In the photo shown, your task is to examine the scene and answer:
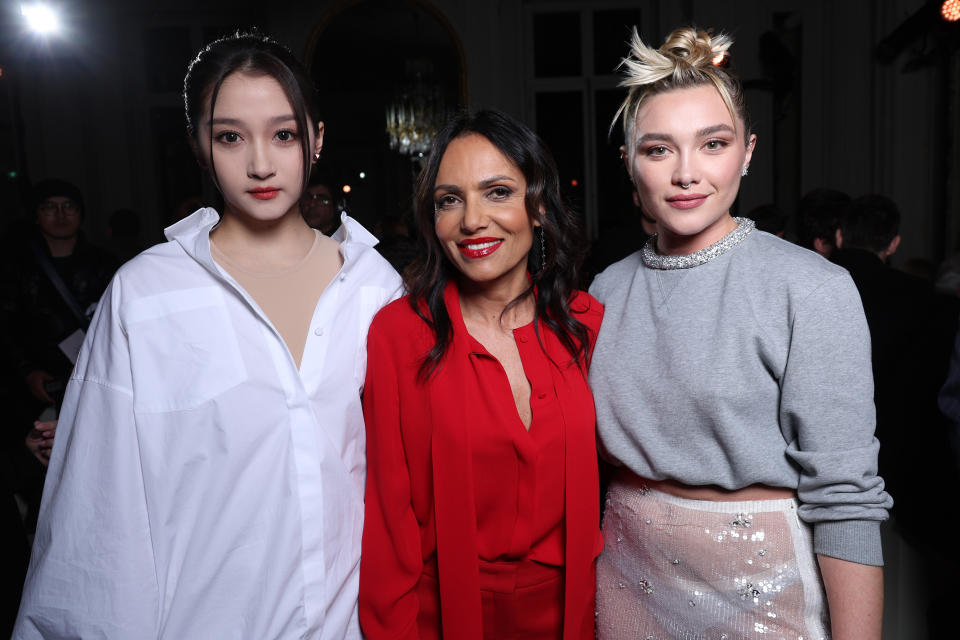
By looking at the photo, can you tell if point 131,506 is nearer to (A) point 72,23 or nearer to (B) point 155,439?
(B) point 155,439

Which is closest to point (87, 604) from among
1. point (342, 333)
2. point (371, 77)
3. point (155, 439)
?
point (155, 439)

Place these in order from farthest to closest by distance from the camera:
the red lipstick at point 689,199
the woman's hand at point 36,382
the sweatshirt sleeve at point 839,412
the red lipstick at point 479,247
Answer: the woman's hand at point 36,382
the red lipstick at point 479,247
the red lipstick at point 689,199
the sweatshirt sleeve at point 839,412

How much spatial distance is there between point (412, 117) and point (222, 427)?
19.1 feet

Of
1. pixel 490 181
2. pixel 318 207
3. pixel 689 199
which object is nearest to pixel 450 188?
pixel 490 181

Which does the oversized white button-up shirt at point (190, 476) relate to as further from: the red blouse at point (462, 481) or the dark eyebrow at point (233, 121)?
the dark eyebrow at point (233, 121)

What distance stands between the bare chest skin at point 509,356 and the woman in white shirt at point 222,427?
0.97ft

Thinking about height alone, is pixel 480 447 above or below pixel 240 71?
below

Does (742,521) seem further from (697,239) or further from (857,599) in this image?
(697,239)

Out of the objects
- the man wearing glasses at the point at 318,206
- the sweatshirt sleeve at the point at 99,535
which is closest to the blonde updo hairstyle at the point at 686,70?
the sweatshirt sleeve at the point at 99,535

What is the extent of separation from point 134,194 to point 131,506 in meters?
6.58

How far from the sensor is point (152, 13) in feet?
22.9

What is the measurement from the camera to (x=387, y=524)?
137 cm

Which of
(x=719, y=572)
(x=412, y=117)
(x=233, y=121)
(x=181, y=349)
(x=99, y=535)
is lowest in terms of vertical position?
(x=719, y=572)

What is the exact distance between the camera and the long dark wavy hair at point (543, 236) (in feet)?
5.03
